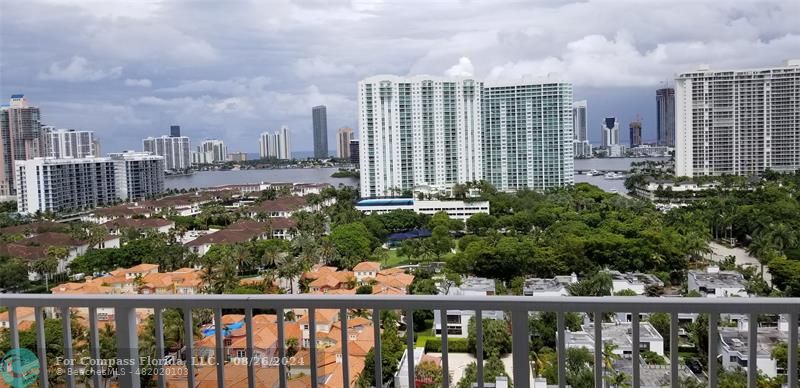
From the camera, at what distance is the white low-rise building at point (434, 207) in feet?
59.3

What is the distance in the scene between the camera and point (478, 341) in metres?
0.90

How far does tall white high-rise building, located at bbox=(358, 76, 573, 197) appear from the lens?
22.2 m

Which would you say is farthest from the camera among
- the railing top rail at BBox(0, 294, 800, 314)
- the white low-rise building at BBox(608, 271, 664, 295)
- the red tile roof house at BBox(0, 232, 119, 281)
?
the red tile roof house at BBox(0, 232, 119, 281)

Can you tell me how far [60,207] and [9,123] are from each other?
10805 millimetres

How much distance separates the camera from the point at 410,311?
91 cm

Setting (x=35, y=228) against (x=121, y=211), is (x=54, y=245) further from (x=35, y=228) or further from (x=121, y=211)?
(x=121, y=211)

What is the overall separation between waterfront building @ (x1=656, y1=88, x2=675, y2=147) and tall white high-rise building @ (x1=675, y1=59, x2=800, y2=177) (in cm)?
141

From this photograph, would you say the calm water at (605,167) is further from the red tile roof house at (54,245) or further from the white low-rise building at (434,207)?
the red tile roof house at (54,245)

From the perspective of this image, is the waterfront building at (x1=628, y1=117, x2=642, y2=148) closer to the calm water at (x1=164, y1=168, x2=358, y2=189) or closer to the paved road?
the calm water at (x1=164, y1=168, x2=358, y2=189)

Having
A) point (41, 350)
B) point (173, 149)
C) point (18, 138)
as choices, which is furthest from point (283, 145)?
point (41, 350)

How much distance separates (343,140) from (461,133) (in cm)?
2109

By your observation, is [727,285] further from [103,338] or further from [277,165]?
[277,165]

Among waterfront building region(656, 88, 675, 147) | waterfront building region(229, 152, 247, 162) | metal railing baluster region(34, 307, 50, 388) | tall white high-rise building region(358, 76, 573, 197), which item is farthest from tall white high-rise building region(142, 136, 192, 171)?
metal railing baluster region(34, 307, 50, 388)

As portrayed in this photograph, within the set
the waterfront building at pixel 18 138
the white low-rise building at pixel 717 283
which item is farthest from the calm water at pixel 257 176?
the white low-rise building at pixel 717 283
